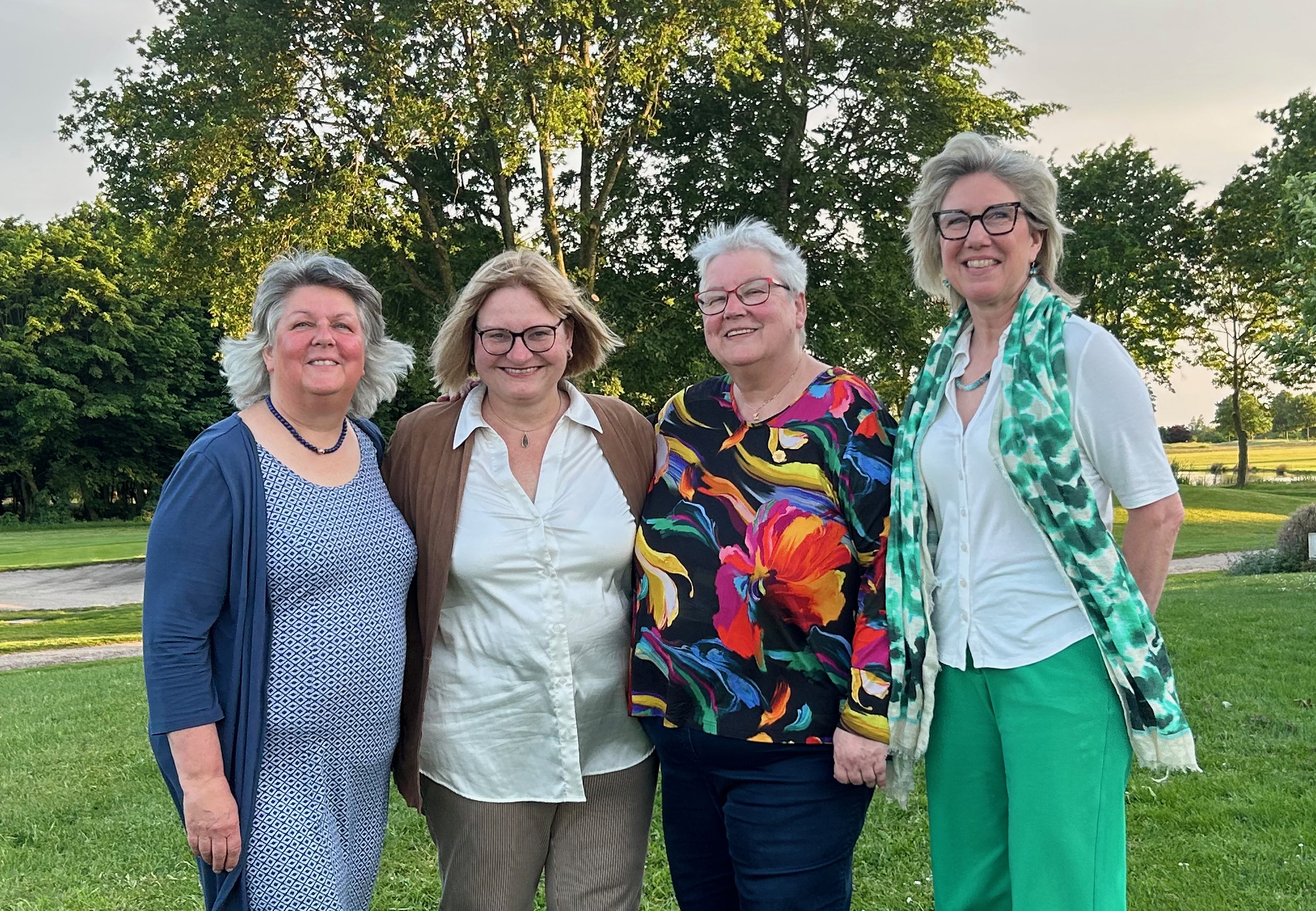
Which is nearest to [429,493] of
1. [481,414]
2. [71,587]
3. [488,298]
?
[481,414]

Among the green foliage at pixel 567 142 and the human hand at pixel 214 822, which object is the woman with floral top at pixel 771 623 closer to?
the human hand at pixel 214 822

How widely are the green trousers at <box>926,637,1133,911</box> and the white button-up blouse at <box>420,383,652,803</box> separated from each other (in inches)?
41.3

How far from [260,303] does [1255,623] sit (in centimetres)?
1001

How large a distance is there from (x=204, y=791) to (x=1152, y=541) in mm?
2465

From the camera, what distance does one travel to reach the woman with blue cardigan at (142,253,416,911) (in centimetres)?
238

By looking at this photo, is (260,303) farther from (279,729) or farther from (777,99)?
(777,99)

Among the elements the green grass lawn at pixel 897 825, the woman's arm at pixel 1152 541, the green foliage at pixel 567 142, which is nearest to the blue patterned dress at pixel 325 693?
the green grass lawn at pixel 897 825

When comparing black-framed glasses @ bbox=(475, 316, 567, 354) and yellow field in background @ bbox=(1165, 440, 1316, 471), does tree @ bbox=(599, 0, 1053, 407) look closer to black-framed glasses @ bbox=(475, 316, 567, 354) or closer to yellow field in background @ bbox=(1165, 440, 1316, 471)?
black-framed glasses @ bbox=(475, 316, 567, 354)

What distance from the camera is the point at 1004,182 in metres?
2.61

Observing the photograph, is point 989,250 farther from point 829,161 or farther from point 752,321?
point 829,161

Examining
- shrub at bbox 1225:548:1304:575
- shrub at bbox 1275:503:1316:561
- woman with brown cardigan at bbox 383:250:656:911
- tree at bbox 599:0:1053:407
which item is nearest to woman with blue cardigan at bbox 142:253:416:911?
woman with brown cardigan at bbox 383:250:656:911

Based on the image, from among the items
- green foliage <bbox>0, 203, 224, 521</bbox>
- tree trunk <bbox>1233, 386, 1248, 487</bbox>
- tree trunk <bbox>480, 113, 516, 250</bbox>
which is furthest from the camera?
green foliage <bbox>0, 203, 224, 521</bbox>

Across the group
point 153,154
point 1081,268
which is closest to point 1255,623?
point 153,154

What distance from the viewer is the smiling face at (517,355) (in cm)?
290
